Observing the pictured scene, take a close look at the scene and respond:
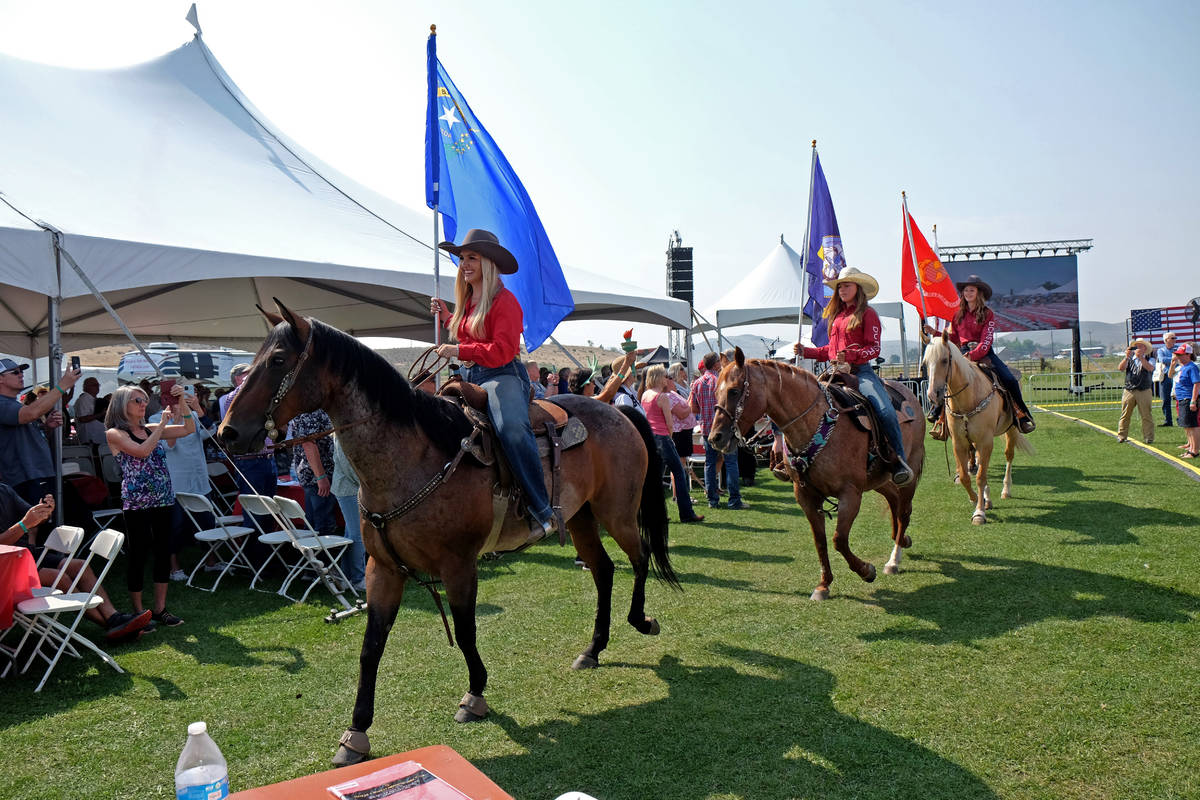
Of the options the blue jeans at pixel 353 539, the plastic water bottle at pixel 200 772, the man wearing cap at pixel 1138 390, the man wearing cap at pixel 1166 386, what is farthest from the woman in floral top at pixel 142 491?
the man wearing cap at pixel 1166 386

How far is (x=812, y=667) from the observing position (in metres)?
4.84

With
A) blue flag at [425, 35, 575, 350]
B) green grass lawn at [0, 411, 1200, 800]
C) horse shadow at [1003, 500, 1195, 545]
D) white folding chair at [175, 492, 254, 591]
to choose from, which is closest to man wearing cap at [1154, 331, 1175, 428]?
horse shadow at [1003, 500, 1195, 545]

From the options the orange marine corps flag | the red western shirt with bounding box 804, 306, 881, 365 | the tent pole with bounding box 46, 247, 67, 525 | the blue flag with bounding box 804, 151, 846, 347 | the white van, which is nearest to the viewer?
the red western shirt with bounding box 804, 306, 881, 365

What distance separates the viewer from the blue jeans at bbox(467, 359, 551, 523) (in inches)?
168

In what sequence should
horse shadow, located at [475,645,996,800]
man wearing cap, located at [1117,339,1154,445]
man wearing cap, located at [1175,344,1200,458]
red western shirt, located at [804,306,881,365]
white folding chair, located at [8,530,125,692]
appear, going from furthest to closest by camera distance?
man wearing cap, located at [1117,339,1154,445], man wearing cap, located at [1175,344,1200,458], red western shirt, located at [804,306,881,365], white folding chair, located at [8,530,125,692], horse shadow, located at [475,645,996,800]

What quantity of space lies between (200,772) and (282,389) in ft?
5.32

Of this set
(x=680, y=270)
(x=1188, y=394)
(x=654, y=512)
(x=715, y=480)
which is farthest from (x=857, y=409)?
(x=680, y=270)

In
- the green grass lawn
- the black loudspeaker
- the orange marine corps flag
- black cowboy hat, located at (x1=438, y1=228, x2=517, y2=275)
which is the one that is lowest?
the green grass lawn

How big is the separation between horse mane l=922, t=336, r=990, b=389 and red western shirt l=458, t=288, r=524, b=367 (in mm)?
6173

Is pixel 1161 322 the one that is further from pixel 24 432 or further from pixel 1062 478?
pixel 24 432

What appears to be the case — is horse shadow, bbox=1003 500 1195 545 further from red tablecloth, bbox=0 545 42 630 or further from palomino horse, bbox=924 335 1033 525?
red tablecloth, bbox=0 545 42 630

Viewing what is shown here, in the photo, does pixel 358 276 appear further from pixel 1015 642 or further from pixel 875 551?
pixel 1015 642

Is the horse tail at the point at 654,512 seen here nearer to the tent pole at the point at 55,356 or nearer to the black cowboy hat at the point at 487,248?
the black cowboy hat at the point at 487,248

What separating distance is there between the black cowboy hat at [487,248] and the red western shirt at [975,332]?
23.3 feet
